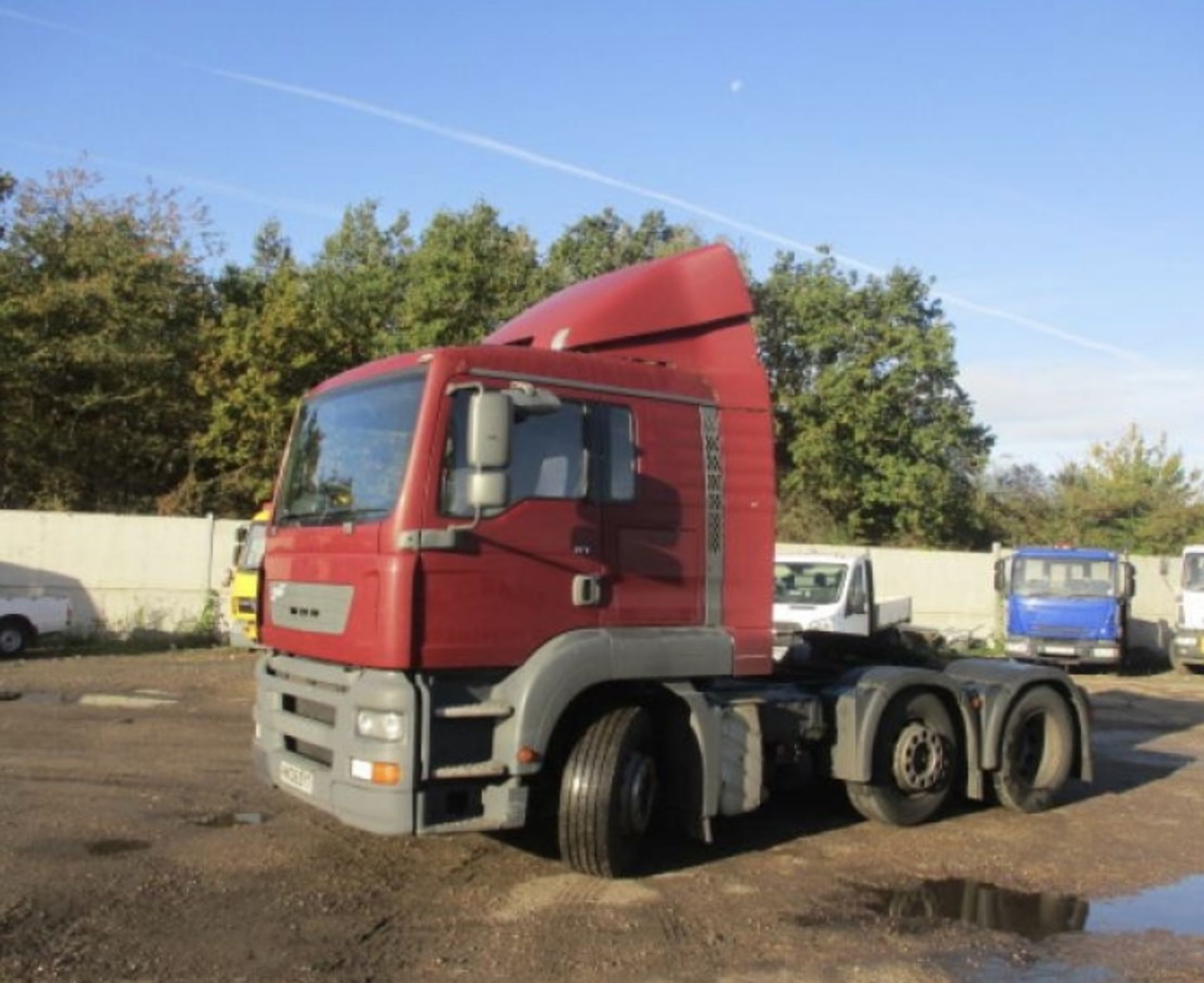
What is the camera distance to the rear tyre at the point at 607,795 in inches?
252

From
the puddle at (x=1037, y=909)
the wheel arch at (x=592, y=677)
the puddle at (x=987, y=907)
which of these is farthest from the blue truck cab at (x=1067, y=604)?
the wheel arch at (x=592, y=677)

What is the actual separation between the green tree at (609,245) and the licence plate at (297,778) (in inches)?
1246

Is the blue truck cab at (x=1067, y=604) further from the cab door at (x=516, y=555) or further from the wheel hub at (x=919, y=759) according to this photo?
the cab door at (x=516, y=555)

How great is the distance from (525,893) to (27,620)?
14.8m

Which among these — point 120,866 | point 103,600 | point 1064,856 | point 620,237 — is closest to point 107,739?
point 120,866

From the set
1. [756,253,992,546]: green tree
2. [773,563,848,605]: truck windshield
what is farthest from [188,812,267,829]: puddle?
[756,253,992,546]: green tree

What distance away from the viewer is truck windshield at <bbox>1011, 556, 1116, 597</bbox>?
22188 millimetres

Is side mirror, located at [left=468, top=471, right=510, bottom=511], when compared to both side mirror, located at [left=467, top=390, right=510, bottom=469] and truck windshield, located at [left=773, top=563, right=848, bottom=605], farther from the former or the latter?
truck windshield, located at [left=773, top=563, right=848, bottom=605]

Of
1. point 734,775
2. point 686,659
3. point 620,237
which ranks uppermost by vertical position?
point 620,237

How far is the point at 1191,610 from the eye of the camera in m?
22.4

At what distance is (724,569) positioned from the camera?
7250 millimetres

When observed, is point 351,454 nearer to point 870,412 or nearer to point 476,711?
point 476,711

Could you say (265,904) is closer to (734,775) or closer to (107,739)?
(734,775)

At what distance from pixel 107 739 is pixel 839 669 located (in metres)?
6.81
